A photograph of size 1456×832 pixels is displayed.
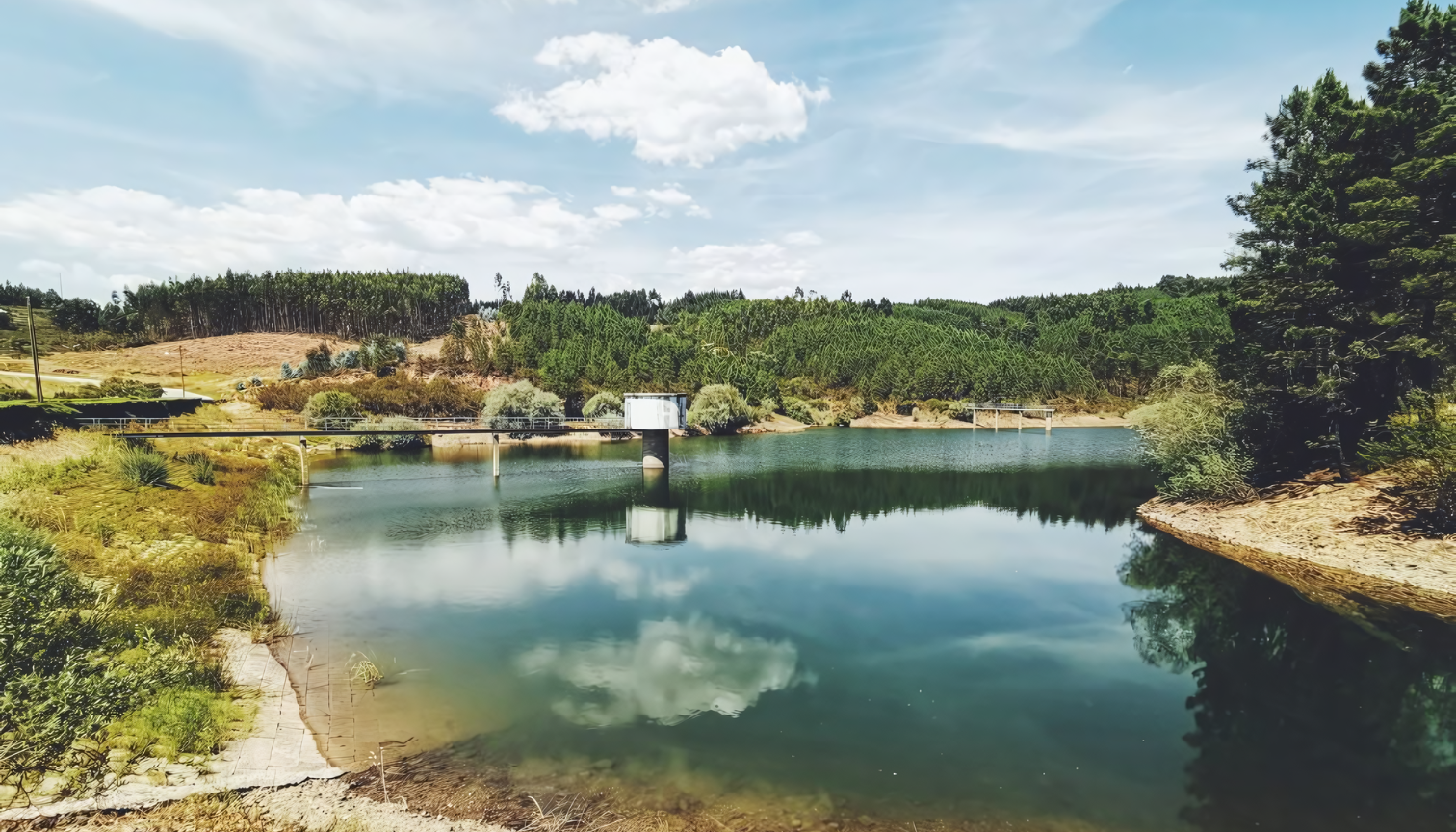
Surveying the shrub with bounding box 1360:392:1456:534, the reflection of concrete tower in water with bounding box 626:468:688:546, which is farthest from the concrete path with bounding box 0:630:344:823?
the shrub with bounding box 1360:392:1456:534

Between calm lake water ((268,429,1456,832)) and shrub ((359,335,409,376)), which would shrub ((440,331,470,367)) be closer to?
shrub ((359,335,409,376))

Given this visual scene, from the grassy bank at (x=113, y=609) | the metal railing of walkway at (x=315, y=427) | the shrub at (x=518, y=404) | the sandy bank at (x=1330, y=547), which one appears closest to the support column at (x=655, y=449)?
Result: the metal railing of walkway at (x=315, y=427)

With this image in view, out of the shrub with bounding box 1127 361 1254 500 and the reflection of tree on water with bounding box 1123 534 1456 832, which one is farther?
the shrub with bounding box 1127 361 1254 500

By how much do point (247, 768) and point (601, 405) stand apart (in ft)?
324

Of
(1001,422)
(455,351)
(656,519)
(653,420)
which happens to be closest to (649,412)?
(653,420)

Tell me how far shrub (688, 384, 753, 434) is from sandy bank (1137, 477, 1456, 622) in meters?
79.9

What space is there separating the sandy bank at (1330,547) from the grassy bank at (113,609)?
4050 cm

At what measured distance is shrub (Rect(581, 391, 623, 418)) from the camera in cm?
11169

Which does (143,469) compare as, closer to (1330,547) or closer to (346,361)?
(1330,547)

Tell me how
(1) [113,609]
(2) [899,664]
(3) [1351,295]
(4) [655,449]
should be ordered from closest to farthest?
(1) [113,609]
(2) [899,664]
(3) [1351,295]
(4) [655,449]

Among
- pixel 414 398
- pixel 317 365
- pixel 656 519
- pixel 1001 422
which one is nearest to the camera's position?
pixel 656 519

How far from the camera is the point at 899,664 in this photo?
2228cm

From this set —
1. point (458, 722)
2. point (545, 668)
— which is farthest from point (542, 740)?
point (545, 668)

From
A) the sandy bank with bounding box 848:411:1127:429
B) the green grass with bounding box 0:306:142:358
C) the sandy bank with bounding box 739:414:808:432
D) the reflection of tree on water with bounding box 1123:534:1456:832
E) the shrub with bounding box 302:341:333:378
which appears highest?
the green grass with bounding box 0:306:142:358
